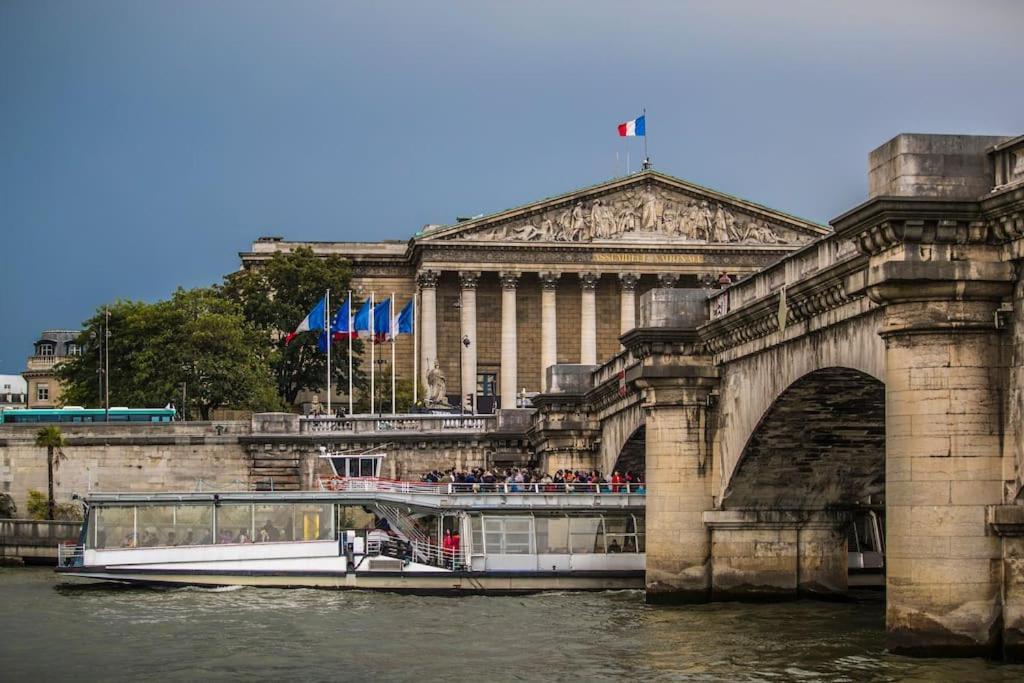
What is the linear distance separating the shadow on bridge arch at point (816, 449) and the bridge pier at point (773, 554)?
1.10 ft

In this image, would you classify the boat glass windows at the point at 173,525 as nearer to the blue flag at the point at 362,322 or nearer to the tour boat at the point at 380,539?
the tour boat at the point at 380,539

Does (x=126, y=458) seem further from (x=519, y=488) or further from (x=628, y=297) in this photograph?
(x=628, y=297)

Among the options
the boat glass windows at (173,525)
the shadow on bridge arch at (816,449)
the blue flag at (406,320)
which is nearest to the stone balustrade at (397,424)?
the blue flag at (406,320)

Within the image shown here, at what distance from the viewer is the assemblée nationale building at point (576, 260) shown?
11831 centimetres

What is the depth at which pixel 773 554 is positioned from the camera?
43281mm

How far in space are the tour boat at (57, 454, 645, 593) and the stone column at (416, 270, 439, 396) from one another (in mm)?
59547

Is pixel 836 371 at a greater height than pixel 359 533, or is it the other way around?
pixel 836 371

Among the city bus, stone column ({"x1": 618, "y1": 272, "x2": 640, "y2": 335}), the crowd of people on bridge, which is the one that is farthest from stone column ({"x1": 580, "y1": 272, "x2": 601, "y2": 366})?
the crowd of people on bridge

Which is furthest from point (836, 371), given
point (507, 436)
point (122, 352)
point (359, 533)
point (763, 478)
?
point (122, 352)

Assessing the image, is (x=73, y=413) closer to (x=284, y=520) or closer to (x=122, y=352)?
(x=122, y=352)

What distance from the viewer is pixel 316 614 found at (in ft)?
148

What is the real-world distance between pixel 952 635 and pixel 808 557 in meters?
17.4

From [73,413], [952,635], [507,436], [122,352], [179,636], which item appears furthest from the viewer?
[122,352]

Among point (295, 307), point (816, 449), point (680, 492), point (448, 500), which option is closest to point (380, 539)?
point (448, 500)
